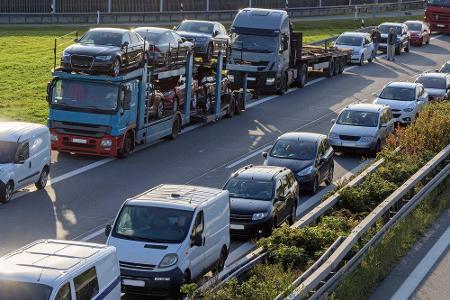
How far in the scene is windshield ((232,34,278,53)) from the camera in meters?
46.2

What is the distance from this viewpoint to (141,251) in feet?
63.8

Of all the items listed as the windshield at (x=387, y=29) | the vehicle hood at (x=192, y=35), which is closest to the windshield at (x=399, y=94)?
the vehicle hood at (x=192, y=35)

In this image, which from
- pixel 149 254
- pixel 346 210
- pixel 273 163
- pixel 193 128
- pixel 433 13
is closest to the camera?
pixel 149 254

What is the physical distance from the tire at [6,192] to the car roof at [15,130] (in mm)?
1446

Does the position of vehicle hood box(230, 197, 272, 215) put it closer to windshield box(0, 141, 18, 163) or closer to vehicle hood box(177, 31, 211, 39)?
windshield box(0, 141, 18, 163)

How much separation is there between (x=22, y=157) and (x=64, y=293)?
44.8 feet

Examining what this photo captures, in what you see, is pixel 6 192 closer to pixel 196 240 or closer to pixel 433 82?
pixel 196 240

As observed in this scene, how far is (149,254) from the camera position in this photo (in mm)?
19359

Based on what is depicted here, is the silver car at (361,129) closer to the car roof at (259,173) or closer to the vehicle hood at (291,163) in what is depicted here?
the vehicle hood at (291,163)

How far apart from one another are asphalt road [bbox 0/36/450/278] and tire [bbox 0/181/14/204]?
18 cm

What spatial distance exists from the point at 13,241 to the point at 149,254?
5488 mm

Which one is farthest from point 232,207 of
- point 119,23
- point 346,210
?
point 119,23

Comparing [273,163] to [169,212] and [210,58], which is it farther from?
[210,58]

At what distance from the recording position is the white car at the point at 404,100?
133 feet
